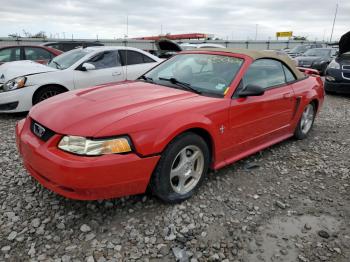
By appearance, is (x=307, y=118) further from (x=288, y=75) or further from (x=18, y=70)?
(x=18, y=70)

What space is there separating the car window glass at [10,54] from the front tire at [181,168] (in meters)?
7.25

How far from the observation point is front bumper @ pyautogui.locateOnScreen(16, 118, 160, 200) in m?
2.44

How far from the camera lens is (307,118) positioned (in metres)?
5.24

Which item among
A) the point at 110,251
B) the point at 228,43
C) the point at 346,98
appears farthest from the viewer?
the point at 228,43

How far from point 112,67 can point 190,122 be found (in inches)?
168

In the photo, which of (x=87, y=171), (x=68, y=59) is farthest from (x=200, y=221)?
(x=68, y=59)

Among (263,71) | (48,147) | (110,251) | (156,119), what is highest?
(263,71)

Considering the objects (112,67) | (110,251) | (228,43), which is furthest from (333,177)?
(228,43)

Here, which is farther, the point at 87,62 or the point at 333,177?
the point at 87,62

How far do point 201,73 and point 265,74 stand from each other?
0.90 meters

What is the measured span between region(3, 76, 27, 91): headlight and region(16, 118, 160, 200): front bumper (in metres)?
3.39

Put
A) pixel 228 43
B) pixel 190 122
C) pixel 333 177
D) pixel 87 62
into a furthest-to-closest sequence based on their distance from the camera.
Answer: pixel 228 43
pixel 87 62
pixel 333 177
pixel 190 122

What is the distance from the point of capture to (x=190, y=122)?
115 inches

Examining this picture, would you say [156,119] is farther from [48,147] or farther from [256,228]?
[256,228]
